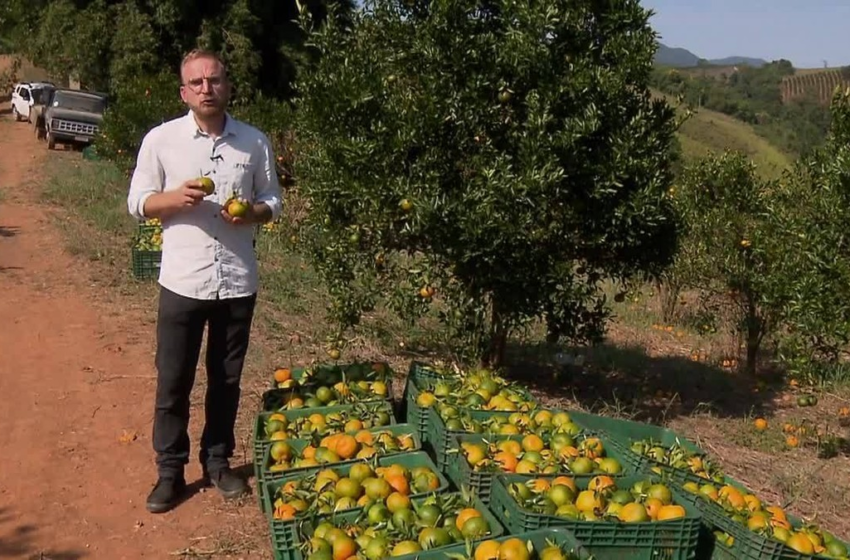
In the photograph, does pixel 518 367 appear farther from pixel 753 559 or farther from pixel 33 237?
pixel 33 237

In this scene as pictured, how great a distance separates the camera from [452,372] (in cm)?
535

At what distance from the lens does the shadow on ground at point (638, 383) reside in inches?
277

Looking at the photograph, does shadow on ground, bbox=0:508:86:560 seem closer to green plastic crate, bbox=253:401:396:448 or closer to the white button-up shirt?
green plastic crate, bbox=253:401:396:448

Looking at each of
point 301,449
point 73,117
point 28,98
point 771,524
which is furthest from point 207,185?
point 28,98

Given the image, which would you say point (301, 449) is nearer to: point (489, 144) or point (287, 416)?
point (287, 416)

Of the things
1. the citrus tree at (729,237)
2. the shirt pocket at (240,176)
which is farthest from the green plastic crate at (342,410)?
the citrus tree at (729,237)

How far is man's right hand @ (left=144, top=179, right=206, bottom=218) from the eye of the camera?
3.87 m

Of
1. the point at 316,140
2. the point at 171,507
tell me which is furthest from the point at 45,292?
the point at 171,507

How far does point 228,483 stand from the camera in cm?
456

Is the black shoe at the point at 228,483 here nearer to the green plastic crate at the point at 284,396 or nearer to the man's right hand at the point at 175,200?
the green plastic crate at the point at 284,396

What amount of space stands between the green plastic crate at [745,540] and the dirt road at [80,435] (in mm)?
2138

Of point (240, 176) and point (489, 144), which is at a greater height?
point (489, 144)

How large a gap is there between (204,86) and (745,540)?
3122mm

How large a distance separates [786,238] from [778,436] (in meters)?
1.61
